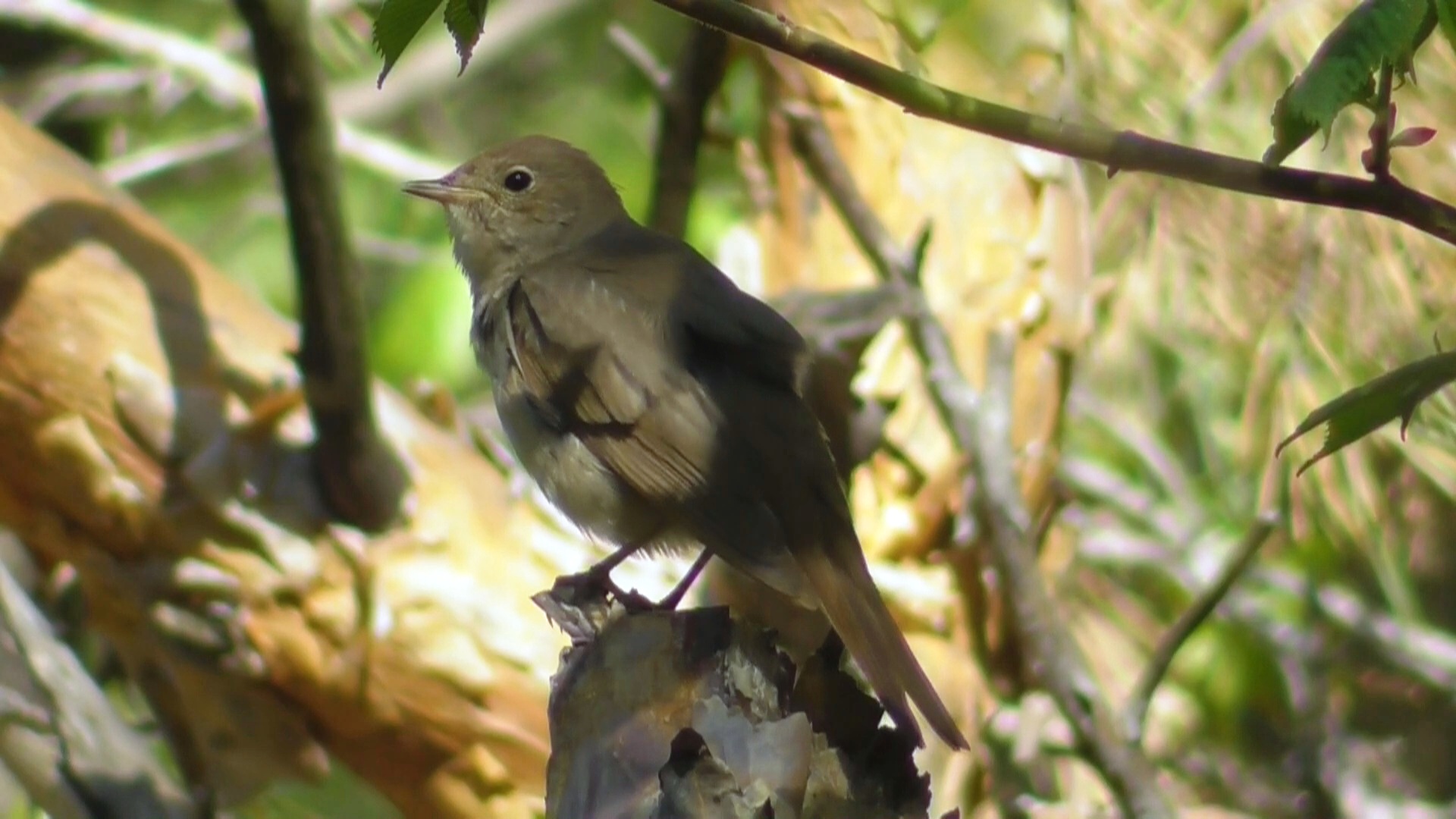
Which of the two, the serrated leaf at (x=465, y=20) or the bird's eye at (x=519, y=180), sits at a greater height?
the bird's eye at (x=519, y=180)

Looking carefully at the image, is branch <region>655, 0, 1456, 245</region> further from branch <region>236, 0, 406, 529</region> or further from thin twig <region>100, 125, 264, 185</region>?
thin twig <region>100, 125, 264, 185</region>

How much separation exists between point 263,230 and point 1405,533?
16.4 feet

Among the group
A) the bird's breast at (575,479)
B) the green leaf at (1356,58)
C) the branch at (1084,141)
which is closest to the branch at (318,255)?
the bird's breast at (575,479)

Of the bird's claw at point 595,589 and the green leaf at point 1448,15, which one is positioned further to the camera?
the bird's claw at point 595,589

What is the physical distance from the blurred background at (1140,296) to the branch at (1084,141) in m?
1.82

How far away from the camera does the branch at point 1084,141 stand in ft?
5.90

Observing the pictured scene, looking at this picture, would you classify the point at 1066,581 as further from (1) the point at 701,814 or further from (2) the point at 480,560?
(1) the point at 701,814

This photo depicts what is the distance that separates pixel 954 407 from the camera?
14.4ft

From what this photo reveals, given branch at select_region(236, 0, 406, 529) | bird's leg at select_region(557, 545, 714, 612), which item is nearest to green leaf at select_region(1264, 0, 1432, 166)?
bird's leg at select_region(557, 545, 714, 612)

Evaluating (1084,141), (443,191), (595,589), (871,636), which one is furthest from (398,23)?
(443,191)

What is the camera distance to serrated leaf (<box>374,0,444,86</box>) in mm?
1837

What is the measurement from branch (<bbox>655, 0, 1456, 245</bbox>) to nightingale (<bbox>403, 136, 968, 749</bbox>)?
5.12ft

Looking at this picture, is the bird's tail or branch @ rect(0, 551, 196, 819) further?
branch @ rect(0, 551, 196, 819)

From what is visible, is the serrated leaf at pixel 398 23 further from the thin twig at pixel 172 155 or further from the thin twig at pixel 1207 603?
the thin twig at pixel 172 155
